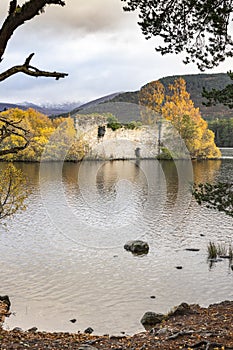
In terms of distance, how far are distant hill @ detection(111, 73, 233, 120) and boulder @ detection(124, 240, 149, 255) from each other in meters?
108

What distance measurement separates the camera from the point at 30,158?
67.5 m

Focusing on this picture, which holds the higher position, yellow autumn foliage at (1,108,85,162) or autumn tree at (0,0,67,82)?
yellow autumn foliage at (1,108,85,162)

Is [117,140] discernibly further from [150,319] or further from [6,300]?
[150,319]

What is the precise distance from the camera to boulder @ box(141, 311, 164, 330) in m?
13.2

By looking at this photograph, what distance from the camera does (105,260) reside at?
65.1 ft

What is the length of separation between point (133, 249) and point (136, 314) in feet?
23.4

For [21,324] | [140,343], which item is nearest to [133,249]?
[21,324]

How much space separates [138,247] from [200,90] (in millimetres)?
A: 147072

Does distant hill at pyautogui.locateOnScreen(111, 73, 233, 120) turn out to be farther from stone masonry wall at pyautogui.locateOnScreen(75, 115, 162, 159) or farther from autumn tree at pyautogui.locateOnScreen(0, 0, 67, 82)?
autumn tree at pyautogui.locateOnScreen(0, 0, 67, 82)

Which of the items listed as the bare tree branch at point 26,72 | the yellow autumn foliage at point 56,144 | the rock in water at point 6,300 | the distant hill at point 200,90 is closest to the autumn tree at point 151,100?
the yellow autumn foliage at point 56,144

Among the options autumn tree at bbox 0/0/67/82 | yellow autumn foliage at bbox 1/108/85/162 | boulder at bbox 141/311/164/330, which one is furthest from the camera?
yellow autumn foliage at bbox 1/108/85/162

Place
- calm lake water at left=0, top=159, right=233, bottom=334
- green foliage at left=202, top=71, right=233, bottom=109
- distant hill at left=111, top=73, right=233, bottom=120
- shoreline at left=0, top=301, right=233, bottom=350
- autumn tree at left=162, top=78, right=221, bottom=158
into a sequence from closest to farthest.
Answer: shoreline at left=0, top=301, right=233, bottom=350 < green foliage at left=202, top=71, right=233, bottom=109 < calm lake water at left=0, top=159, right=233, bottom=334 < autumn tree at left=162, top=78, right=221, bottom=158 < distant hill at left=111, top=73, right=233, bottom=120

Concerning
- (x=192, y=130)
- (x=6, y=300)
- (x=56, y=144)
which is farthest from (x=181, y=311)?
(x=192, y=130)

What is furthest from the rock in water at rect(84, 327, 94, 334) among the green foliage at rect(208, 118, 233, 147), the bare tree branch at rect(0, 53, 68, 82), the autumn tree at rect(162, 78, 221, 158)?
the green foliage at rect(208, 118, 233, 147)
